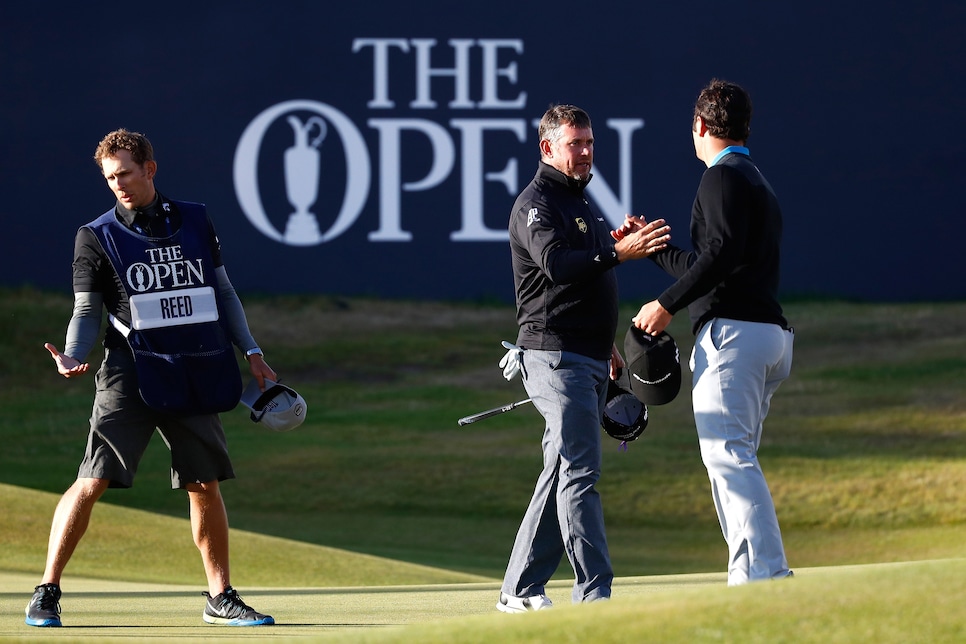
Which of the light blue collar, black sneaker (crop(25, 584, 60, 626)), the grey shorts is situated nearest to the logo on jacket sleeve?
the light blue collar

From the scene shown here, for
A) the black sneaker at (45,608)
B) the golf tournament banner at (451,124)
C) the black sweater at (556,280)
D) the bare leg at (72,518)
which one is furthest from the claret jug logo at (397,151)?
the black sneaker at (45,608)

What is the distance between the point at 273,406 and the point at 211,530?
16.5 inches

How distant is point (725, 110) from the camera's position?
3.70 m

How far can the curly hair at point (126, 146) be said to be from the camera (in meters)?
3.99

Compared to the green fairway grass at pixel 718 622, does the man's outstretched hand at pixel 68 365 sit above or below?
above

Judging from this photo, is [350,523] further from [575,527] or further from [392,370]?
[575,527]

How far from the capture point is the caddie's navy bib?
3951 mm

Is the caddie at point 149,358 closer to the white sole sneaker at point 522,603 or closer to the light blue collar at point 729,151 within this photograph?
the white sole sneaker at point 522,603

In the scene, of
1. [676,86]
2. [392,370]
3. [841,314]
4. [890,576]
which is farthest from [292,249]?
[890,576]

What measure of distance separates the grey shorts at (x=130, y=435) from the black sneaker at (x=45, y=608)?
1.14ft

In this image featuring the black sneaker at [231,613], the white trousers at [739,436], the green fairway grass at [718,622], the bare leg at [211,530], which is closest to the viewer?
the green fairway grass at [718,622]

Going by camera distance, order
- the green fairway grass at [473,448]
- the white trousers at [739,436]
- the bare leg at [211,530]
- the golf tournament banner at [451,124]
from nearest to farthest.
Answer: the white trousers at [739,436]
the bare leg at [211,530]
the green fairway grass at [473,448]
the golf tournament banner at [451,124]

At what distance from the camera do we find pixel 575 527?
12.8 ft

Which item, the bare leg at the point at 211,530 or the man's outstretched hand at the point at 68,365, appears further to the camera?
the bare leg at the point at 211,530
